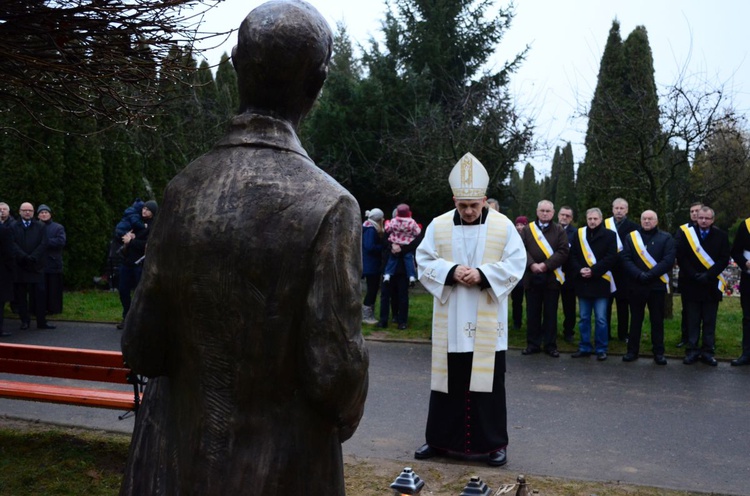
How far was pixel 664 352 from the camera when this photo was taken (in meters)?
10.7

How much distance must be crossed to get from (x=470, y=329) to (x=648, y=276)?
4.96 metres

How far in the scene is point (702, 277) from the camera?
10234 millimetres

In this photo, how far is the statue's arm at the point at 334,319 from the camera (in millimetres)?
1954

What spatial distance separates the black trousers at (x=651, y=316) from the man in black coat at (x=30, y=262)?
9007mm

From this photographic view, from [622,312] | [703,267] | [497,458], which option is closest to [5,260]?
[497,458]

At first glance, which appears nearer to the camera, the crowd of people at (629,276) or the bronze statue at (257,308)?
the bronze statue at (257,308)

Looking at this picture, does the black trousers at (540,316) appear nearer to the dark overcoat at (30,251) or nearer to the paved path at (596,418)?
the paved path at (596,418)

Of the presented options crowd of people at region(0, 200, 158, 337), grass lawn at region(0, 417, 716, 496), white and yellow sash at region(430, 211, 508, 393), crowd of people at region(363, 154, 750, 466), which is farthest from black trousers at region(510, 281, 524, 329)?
grass lawn at region(0, 417, 716, 496)

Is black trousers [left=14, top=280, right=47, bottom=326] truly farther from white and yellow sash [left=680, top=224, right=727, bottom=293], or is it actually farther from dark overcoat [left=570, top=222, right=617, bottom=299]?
white and yellow sash [left=680, top=224, right=727, bottom=293]

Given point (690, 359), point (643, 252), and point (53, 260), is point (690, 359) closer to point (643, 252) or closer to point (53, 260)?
point (643, 252)

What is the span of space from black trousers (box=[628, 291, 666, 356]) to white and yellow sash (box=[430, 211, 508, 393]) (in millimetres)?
4634

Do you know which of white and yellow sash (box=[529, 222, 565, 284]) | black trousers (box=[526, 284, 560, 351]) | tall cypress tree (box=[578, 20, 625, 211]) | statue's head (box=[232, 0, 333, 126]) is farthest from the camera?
tall cypress tree (box=[578, 20, 625, 211])

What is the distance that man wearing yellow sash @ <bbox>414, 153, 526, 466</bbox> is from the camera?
619 cm

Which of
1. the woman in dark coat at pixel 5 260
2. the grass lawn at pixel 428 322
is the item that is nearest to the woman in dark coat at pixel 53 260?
the grass lawn at pixel 428 322
